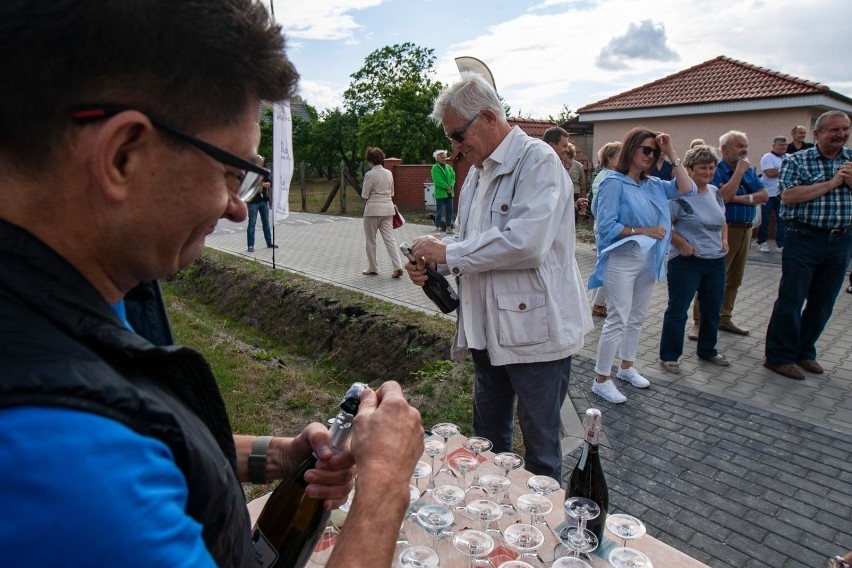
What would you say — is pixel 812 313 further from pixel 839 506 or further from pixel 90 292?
pixel 90 292

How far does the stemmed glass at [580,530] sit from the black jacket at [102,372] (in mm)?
890

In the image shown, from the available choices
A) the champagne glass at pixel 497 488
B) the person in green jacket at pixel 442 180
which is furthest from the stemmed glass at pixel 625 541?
the person in green jacket at pixel 442 180

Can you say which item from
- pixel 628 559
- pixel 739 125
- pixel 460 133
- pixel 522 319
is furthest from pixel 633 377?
pixel 739 125

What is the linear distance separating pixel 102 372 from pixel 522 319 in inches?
90.7

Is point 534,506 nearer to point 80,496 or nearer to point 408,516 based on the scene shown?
point 408,516

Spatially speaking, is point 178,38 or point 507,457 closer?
point 178,38

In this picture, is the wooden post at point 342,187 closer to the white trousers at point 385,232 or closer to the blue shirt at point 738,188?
the white trousers at point 385,232

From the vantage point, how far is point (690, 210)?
5.41 m

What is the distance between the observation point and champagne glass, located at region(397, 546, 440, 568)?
1390mm

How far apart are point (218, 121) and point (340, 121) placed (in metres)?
37.5

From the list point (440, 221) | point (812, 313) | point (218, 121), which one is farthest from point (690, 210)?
point (440, 221)

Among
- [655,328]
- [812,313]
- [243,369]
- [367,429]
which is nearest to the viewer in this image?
[367,429]

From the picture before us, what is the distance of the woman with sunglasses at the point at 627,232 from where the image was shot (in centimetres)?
469

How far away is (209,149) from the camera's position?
87 cm
